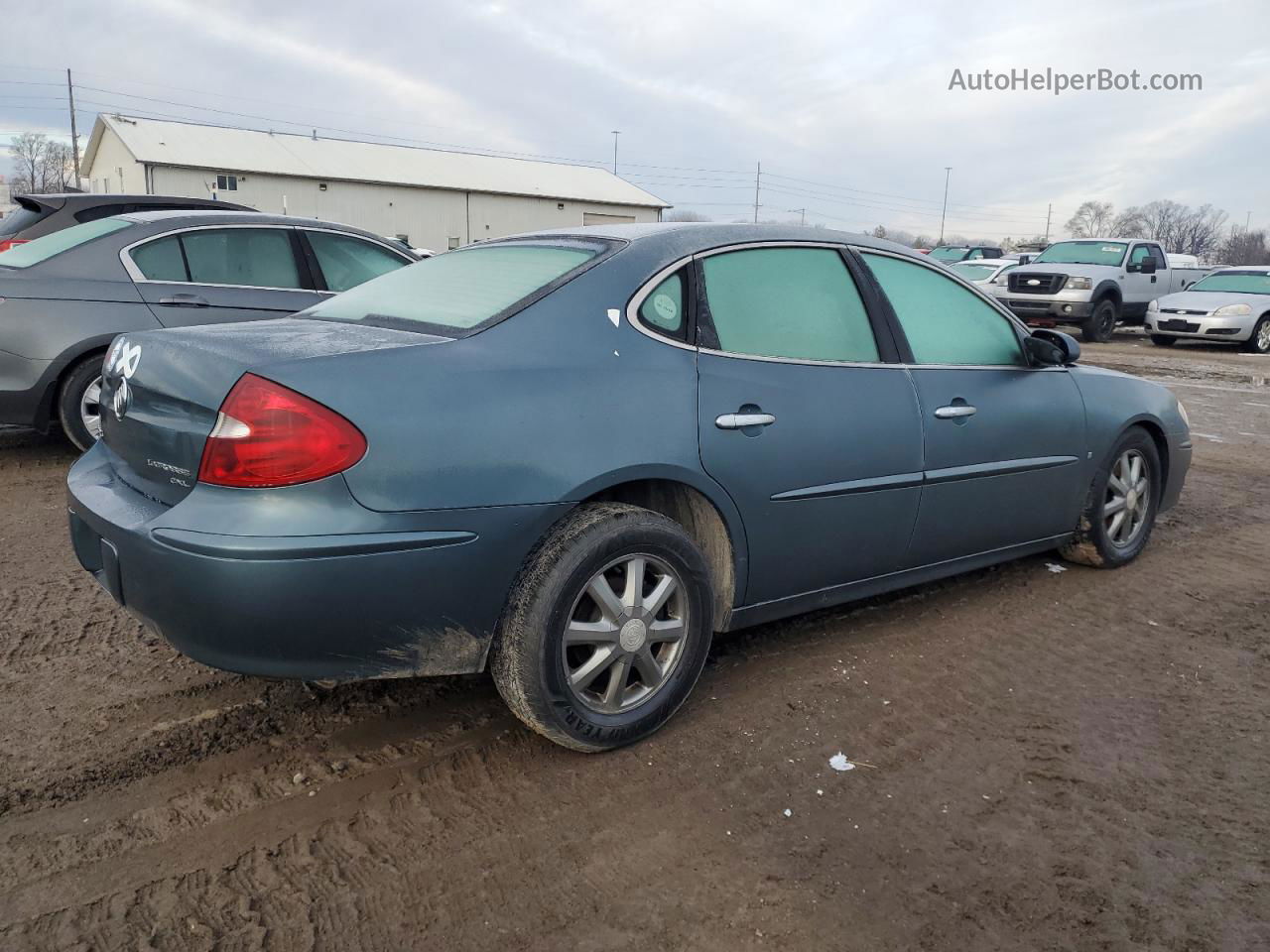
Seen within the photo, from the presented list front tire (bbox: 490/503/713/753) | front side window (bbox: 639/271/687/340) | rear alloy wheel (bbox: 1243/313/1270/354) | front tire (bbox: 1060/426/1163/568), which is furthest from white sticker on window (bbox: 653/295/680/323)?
rear alloy wheel (bbox: 1243/313/1270/354)

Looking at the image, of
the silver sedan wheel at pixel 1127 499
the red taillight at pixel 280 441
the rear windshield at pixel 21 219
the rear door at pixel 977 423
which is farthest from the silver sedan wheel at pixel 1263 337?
the red taillight at pixel 280 441

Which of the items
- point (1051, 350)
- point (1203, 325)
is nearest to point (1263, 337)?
point (1203, 325)

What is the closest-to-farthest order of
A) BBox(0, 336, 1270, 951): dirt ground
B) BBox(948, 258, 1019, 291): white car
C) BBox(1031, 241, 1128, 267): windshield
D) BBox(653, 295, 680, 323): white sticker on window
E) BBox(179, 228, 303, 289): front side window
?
BBox(0, 336, 1270, 951): dirt ground, BBox(653, 295, 680, 323): white sticker on window, BBox(179, 228, 303, 289): front side window, BBox(1031, 241, 1128, 267): windshield, BBox(948, 258, 1019, 291): white car

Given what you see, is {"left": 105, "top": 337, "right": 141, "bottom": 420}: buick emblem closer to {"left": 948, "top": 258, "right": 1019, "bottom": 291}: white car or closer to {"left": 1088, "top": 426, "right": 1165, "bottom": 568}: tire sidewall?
{"left": 1088, "top": 426, "right": 1165, "bottom": 568}: tire sidewall

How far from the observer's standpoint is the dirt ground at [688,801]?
86.3 inches

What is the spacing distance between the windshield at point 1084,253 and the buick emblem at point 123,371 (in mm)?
18888

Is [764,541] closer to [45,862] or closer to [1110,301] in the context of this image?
[45,862]

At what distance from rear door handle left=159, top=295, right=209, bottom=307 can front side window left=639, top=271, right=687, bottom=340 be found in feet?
13.8

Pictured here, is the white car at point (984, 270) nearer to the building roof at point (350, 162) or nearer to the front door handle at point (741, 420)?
the front door handle at point (741, 420)

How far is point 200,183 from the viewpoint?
3947 centimetres

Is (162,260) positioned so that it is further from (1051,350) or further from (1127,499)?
(1127,499)

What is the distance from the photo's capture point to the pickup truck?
58.6 ft

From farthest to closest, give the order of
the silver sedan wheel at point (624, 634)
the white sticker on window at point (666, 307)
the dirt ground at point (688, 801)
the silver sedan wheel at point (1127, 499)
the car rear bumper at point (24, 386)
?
the car rear bumper at point (24, 386) → the silver sedan wheel at point (1127, 499) → the white sticker on window at point (666, 307) → the silver sedan wheel at point (624, 634) → the dirt ground at point (688, 801)

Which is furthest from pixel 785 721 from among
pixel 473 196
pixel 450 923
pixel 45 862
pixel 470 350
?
pixel 473 196
